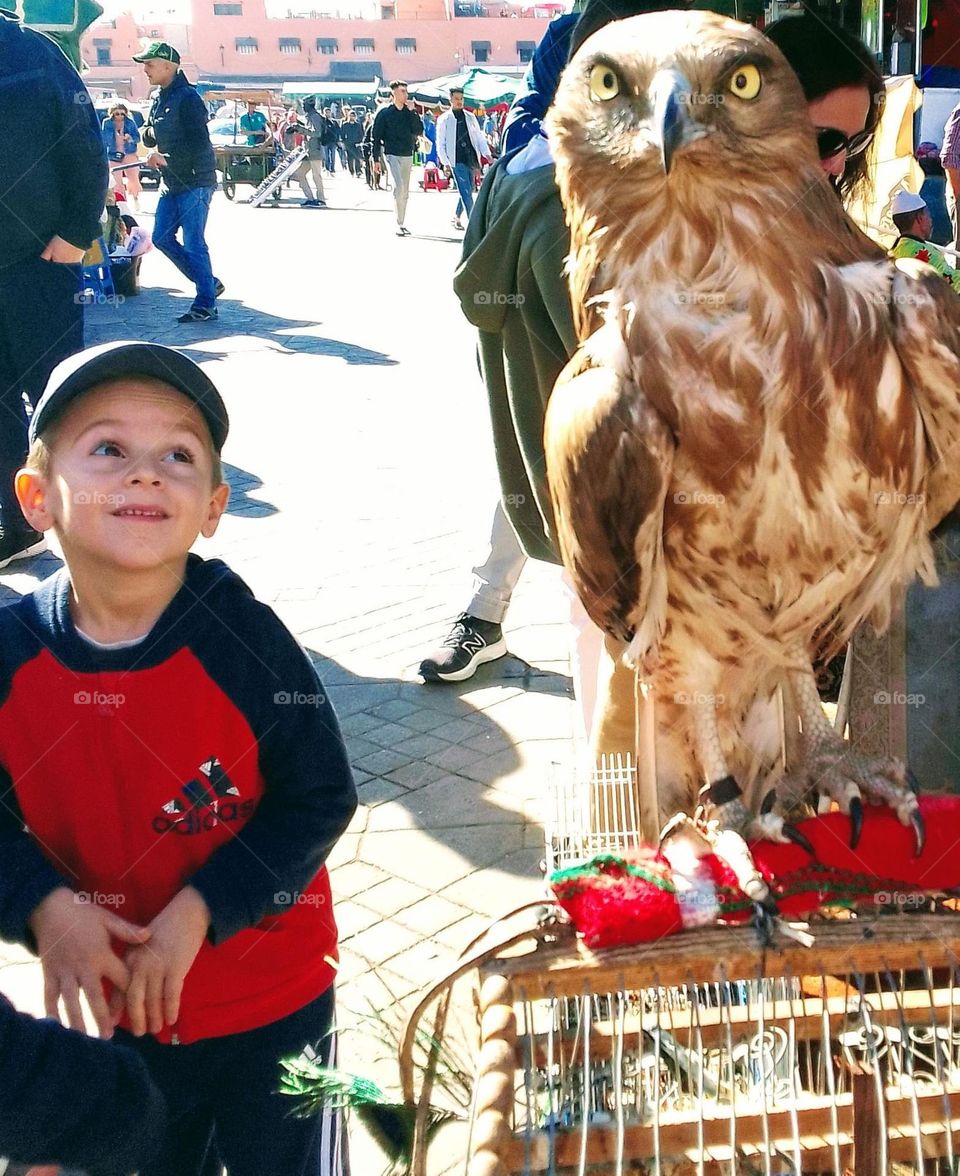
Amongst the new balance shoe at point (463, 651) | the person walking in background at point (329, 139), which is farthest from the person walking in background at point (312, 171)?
the new balance shoe at point (463, 651)

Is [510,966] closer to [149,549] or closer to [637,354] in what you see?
[149,549]

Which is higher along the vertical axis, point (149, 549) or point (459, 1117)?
point (149, 549)

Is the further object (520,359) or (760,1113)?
(520,359)

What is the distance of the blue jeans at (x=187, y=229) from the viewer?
1148 cm

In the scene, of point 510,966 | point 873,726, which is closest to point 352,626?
point 873,726

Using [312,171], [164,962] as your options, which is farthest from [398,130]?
[164,962]

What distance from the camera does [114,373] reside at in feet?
5.69

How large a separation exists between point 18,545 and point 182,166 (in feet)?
22.5

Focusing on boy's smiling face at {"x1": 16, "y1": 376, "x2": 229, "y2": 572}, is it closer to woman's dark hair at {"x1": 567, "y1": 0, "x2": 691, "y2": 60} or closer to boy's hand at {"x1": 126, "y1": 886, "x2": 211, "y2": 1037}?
boy's hand at {"x1": 126, "y1": 886, "x2": 211, "y2": 1037}

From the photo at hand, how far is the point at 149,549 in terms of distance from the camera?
1.71 meters

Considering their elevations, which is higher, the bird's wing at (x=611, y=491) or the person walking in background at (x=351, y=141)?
the bird's wing at (x=611, y=491)

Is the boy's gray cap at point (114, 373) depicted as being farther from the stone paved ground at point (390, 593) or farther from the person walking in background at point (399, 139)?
the person walking in background at point (399, 139)

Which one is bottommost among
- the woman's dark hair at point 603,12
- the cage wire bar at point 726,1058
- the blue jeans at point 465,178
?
the blue jeans at point 465,178

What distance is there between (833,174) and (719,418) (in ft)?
3.02
